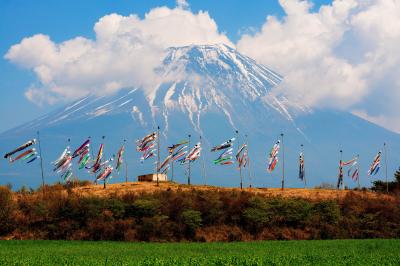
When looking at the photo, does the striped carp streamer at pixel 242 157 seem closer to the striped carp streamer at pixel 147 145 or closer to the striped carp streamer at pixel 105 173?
the striped carp streamer at pixel 147 145

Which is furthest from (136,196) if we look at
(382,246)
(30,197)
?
(382,246)

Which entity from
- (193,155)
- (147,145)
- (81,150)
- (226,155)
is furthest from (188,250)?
(147,145)

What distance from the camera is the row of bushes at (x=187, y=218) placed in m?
68.5

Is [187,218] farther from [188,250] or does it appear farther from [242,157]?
[242,157]

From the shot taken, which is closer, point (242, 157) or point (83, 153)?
point (83, 153)

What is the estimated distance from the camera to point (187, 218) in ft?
227

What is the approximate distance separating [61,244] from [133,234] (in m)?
10.7

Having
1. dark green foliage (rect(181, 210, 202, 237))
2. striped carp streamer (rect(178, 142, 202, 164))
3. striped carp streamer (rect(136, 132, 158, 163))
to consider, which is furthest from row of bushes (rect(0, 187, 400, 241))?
striped carp streamer (rect(136, 132, 158, 163))

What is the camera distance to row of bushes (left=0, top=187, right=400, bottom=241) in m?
68.5

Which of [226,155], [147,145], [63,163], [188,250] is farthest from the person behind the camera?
[147,145]

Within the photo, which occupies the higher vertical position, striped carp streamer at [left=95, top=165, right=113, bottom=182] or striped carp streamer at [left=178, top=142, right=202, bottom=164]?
striped carp streamer at [left=178, top=142, right=202, bottom=164]

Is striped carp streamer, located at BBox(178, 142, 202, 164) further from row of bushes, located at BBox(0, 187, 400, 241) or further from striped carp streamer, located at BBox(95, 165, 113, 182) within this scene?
row of bushes, located at BBox(0, 187, 400, 241)

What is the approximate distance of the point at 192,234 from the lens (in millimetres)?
69188

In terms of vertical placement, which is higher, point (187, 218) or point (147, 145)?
point (147, 145)
